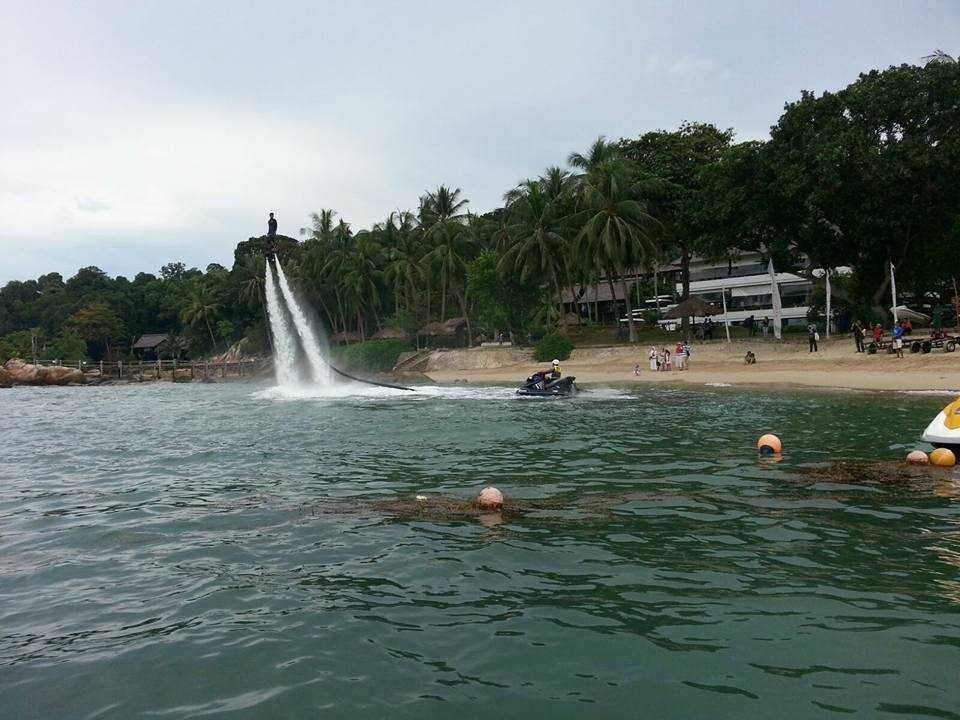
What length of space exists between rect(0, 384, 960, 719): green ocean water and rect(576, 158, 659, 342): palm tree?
33.9m

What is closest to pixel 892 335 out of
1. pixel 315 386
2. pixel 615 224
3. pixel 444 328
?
pixel 615 224

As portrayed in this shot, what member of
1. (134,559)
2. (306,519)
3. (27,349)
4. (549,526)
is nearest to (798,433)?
(549,526)

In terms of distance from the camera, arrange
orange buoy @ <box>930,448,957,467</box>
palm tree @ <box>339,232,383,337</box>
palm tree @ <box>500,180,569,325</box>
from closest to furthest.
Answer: orange buoy @ <box>930,448,957,467</box>
palm tree @ <box>500,180,569,325</box>
palm tree @ <box>339,232,383,337</box>

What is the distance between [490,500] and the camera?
9789 millimetres

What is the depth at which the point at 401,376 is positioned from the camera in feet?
172

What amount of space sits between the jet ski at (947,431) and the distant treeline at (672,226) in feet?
93.9

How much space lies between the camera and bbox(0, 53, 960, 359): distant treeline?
3731 centimetres

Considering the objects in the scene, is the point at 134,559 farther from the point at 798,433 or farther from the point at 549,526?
the point at 798,433

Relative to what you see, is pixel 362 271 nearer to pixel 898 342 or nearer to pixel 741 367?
pixel 741 367

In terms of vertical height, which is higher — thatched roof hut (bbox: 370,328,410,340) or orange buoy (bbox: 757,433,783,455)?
thatched roof hut (bbox: 370,328,410,340)

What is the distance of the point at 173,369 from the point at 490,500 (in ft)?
237

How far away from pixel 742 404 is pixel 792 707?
2021 centimetres

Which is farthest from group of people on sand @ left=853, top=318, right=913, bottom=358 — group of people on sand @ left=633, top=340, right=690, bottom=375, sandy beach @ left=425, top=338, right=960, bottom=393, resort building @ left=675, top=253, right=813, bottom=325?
resort building @ left=675, top=253, right=813, bottom=325

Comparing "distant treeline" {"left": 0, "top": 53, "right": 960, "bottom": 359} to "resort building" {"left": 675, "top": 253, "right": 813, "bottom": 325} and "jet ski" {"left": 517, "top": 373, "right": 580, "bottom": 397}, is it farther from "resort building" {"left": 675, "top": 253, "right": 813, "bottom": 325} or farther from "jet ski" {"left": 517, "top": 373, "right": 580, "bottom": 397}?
"jet ski" {"left": 517, "top": 373, "right": 580, "bottom": 397}
